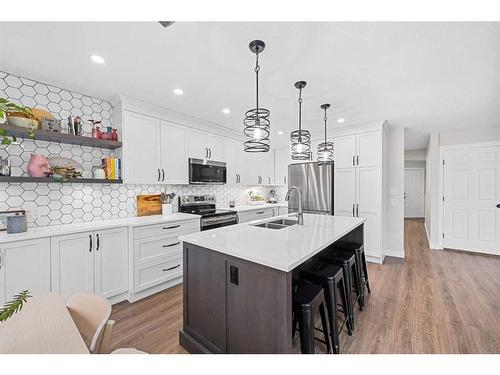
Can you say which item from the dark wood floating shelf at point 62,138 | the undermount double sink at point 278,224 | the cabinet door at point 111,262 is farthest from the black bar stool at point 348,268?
the dark wood floating shelf at point 62,138

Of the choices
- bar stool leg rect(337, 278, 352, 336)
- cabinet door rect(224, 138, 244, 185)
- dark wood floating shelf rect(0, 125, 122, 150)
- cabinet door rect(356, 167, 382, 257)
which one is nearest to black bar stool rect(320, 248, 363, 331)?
bar stool leg rect(337, 278, 352, 336)

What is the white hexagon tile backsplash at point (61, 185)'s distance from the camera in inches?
90.3

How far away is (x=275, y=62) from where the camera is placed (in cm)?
200

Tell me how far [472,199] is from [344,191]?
2564 mm

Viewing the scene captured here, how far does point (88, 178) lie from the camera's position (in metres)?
2.68

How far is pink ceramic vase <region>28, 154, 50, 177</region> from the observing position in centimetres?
230

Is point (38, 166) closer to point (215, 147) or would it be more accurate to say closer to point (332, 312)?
point (215, 147)

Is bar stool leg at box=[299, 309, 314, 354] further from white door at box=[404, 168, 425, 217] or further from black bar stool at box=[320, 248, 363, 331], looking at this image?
white door at box=[404, 168, 425, 217]

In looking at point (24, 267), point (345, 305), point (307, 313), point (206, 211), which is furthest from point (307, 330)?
point (206, 211)

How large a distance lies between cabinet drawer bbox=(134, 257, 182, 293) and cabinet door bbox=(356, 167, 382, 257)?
10.2 ft

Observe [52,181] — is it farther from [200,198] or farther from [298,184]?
[298,184]

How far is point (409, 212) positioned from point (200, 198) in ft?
28.0

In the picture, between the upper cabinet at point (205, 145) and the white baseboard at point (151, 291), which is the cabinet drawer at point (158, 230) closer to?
the white baseboard at point (151, 291)
